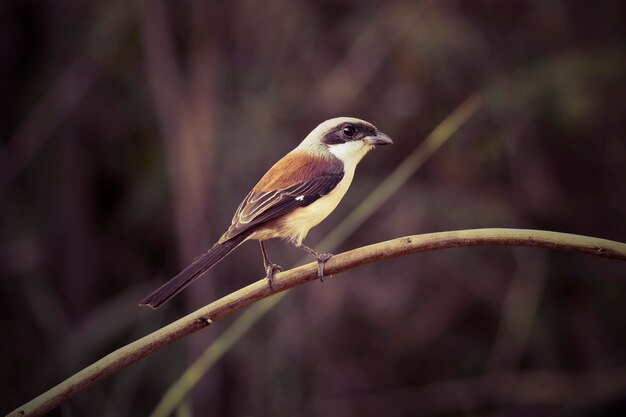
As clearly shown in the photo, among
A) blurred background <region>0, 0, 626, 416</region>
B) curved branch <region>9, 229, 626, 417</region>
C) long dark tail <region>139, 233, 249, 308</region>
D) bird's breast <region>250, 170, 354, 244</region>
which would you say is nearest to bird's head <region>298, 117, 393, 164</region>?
bird's breast <region>250, 170, 354, 244</region>

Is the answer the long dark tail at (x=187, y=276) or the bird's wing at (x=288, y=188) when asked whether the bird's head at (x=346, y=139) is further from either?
the long dark tail at (x=187, y=276)

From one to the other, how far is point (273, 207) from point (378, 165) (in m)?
3.19

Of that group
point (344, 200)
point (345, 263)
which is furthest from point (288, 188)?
point (344, 200)

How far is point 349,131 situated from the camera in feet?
7.22

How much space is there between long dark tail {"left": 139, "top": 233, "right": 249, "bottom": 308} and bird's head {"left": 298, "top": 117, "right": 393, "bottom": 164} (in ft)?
1.91

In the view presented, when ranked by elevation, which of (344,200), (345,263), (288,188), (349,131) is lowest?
(344,200)

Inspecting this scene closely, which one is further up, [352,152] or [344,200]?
[352,152]

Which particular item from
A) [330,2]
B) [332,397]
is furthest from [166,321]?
[330,2]


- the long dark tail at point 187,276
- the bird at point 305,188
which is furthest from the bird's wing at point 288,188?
the long dark tail at point 187,276

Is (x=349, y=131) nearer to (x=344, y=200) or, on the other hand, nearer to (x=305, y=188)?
(x=305, y=188)

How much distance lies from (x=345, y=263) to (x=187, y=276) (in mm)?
316

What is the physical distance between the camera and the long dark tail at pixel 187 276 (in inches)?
46.5

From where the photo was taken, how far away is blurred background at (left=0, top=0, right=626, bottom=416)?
13.8 feet

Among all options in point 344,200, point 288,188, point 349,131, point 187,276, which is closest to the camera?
point 187,276
